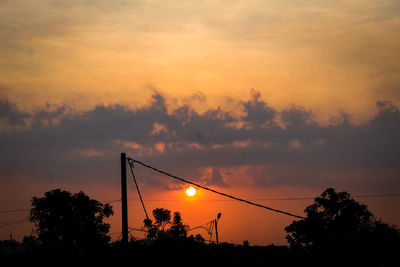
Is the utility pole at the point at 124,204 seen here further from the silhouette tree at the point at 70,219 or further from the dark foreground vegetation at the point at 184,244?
the silhouette tree at the point at 70,219

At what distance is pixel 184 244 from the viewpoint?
49.1 meters

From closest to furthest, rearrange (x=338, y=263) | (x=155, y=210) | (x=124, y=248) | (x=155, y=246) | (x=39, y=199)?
(x=124, y=248)
(x=338, y=263)
(x=155, y=246)
(x=39, y=199)
(x=155, y=210)

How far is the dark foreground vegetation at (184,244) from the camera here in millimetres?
42906

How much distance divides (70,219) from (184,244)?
209 ft

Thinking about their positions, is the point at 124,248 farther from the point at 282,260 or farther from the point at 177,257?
the point at 282,260

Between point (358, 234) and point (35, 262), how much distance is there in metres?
64.0

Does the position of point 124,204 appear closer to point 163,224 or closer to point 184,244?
point 184,244

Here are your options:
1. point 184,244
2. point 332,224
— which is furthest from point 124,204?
point 332,224

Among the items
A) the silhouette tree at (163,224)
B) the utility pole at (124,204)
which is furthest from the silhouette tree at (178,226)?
the utility pole at (124,204)

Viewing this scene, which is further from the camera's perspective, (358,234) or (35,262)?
(358,234)

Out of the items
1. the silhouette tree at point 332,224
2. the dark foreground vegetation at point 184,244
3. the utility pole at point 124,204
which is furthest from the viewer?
the silhouette tree at point 332,224

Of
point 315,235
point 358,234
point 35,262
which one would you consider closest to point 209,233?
point 315,235

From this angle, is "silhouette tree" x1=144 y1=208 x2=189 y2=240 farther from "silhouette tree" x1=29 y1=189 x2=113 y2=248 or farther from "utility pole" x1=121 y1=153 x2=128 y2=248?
"utility pole" x1=121 y1=153 x2=128 y2=248

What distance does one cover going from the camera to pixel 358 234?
91.1m
